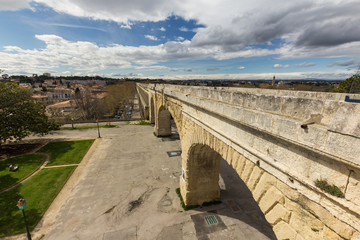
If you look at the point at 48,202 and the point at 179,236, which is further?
the point at 48,202

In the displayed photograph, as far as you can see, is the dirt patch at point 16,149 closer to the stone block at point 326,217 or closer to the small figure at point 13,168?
the small figure at point 13,168

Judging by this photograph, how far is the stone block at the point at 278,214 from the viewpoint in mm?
3687

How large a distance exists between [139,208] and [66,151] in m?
14.0

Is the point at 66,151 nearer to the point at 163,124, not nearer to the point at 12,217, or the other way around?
the point at 12,217

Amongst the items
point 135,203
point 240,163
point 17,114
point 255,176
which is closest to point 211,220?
point 135,203

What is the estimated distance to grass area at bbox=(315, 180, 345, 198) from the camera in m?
2.68

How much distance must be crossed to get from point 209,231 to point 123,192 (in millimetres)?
6903

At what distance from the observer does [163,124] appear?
23859 mm

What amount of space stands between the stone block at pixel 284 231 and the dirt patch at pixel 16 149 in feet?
83.8

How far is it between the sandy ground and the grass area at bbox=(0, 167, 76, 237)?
56cm

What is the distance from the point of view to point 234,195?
1232 centimetres

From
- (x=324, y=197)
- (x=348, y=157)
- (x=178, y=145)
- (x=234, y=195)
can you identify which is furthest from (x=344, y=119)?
(x=178, y=145)

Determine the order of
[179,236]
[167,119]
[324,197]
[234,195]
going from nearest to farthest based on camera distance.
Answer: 1. [324,197]
2. [179,236]
3. [234,195]
4. [167,119]

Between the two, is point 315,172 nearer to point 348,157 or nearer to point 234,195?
point 348,157
